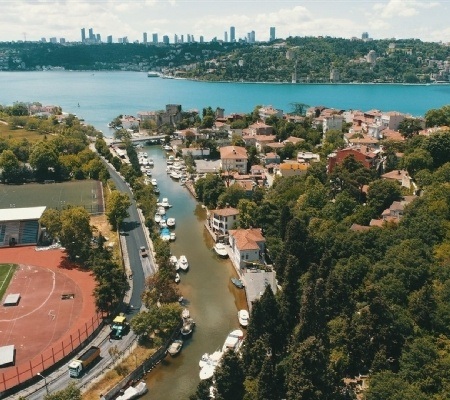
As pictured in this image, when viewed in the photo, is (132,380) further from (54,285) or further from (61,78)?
(61,78)

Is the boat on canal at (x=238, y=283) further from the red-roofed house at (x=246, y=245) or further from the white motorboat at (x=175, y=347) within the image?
the white motorboat at (x=175, y=347)

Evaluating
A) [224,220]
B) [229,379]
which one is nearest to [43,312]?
[229,379]

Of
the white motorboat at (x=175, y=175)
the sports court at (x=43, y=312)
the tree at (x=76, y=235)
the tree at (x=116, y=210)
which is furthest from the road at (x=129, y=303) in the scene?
the white motorboat at (x=175, y=175)

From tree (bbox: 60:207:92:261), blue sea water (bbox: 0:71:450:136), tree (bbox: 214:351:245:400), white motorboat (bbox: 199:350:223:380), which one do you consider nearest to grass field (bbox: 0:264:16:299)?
tree (bbox: 60:207:92:261)

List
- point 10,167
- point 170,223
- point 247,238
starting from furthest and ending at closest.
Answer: point 10,167, point 170,223, point 247,238

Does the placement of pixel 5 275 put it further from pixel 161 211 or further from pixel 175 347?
pixel 161 211

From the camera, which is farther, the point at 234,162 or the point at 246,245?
the point at 234,162
